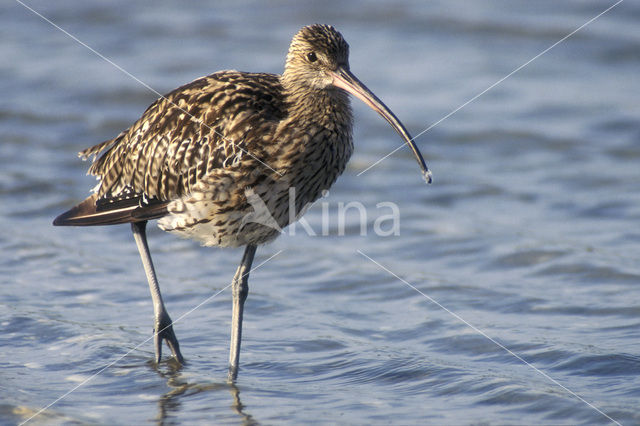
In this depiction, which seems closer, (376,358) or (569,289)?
(376,358)

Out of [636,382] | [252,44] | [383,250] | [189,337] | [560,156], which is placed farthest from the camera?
[252,44]

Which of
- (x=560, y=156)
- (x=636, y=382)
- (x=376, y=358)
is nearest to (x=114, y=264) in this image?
(x=376, y=358)

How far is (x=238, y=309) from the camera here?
7.74m

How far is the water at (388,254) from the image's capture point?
705 cm

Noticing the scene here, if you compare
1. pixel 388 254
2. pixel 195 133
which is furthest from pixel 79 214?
pixel 388 254

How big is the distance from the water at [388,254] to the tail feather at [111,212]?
3.46 ft

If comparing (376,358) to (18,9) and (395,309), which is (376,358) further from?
(18,9)

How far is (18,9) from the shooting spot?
20500 mm

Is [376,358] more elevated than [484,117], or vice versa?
[484,117]

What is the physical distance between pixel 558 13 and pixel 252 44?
20.1ft

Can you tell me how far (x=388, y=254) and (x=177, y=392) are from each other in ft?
12.5

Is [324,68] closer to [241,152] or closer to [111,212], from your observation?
[241,152]

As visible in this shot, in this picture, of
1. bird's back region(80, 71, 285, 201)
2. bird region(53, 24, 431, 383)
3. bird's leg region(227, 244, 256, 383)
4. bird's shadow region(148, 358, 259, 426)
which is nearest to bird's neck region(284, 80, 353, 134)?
bird region(53, 24, 431, 383)

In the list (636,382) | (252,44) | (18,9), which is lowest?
(636,382)
